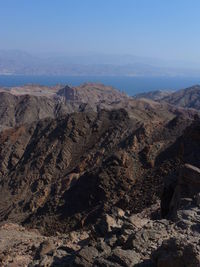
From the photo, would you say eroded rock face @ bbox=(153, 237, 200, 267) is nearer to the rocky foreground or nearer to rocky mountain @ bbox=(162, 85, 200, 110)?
the rocky foreground

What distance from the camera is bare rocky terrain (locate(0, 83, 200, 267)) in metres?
11.3

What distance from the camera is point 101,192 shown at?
101 ft

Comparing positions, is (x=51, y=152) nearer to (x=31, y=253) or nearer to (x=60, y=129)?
(x=60, y=129)

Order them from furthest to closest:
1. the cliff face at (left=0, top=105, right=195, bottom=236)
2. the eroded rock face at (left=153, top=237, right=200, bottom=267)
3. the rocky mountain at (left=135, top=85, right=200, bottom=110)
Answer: the rocky mountain at (left=135, top=85, right=200, bottom=110), the cliff face at (left=0, top=105, right=195, bottom=236), the eroded rock face at (left=153, top=237, right=200, bottom=267)

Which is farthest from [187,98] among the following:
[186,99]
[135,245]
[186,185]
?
[135,245]

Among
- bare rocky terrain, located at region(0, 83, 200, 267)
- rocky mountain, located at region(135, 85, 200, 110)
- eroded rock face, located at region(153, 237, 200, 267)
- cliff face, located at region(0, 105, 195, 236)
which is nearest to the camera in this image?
eroded rock face, located at region(153, 237, 200, 267)

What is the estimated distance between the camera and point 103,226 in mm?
13922

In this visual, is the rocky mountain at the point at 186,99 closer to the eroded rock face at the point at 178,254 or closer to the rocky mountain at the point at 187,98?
the rocky mountain at the point at 187,98

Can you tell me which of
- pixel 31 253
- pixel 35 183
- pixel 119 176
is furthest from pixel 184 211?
pixel 35 183

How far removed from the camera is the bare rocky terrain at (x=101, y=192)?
37.0 ft

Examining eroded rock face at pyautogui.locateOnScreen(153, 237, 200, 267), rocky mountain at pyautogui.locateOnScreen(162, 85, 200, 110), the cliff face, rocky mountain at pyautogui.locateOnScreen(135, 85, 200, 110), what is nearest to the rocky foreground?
eroded rock face at pyautogui.locateOnScreen(153, 237, 200, 267)

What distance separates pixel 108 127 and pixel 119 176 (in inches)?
561

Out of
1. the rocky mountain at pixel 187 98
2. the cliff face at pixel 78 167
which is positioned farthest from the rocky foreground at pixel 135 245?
the rocky mountain at pixel 187 98

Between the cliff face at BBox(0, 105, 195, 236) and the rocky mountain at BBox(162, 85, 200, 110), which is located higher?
the cliff face at BBox(0, 105, 195, 236)
